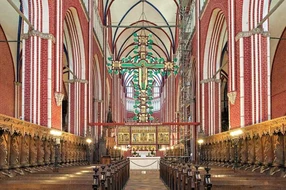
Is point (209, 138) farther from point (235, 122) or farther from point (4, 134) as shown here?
point (4, 134)

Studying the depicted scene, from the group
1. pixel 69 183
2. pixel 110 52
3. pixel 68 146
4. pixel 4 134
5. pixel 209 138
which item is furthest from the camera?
pixel 110 52

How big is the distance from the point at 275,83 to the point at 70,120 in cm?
1180

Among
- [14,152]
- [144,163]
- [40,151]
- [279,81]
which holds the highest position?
[279,81]

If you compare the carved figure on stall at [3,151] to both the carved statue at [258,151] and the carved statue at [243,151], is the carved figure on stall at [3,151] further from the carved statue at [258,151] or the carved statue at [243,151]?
the carved statue at [243,151]

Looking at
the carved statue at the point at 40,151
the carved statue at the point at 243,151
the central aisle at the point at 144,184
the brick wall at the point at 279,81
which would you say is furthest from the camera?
the brick wall at the point at 279,81

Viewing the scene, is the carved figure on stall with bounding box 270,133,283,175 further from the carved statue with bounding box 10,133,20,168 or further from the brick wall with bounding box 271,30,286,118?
the brick wall with bounding box 271,30,286,118

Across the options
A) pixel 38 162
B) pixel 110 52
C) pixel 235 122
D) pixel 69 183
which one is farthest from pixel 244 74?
pixel 110 52

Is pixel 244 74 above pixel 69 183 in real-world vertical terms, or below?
above

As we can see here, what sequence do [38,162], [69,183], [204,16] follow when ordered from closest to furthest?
[69,183] < [38,162] < [204,16]

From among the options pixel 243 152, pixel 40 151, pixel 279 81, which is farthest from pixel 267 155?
pixel 279 81

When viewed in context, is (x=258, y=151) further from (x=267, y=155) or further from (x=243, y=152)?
(x=243, y=152)

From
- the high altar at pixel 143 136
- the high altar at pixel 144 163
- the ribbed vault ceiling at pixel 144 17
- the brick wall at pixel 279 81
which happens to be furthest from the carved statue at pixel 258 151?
the high altar at pixel 143 136

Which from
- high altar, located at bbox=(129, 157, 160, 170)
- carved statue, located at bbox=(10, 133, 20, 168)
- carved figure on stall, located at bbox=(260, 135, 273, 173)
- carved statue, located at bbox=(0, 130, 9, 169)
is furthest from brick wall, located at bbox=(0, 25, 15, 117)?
carved figure on stall, located at bbox=(260, 135, 273, 173)

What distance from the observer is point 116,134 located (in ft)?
142
